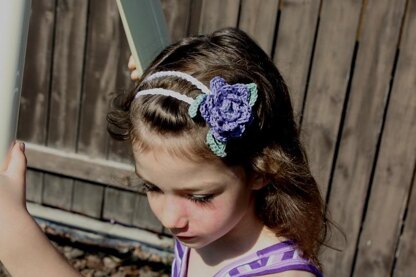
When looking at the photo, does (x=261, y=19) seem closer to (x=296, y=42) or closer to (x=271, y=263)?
(x=296, y=42)

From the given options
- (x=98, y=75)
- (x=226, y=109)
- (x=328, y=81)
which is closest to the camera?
(x=226, y=109)

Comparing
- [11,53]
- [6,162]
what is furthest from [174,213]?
[11,53]

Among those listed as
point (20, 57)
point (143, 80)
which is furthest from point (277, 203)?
point (20, 57)

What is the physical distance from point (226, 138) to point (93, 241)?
8.37 ft

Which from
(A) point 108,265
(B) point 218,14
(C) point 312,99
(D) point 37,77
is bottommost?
(A) point 108,265

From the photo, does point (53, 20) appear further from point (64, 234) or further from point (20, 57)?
point (20, 57)

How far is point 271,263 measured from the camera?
1666 millimetres

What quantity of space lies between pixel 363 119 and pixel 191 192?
1.85 meters

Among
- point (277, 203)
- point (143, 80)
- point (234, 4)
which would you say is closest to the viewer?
point (143, 80)

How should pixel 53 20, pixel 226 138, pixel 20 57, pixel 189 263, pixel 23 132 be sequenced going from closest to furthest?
1. pixel 20 57
2. pixel 226 138
3. pixel 189 263
4. pixel 53 20
5. pixel 23 132

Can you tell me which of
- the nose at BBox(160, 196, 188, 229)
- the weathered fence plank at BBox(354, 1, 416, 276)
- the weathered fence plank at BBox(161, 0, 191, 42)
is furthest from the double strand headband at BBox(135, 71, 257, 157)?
the weathered fence plank at BBox(161, 0, 191, 42)

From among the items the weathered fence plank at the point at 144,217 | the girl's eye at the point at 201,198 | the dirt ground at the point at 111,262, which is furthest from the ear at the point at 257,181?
the dirt ground at the point at 111,262

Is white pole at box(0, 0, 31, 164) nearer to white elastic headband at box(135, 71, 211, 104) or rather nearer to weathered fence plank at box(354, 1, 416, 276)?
white elastic headband at box(135, 71, 211, 104)

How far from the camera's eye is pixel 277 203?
5.60ft
